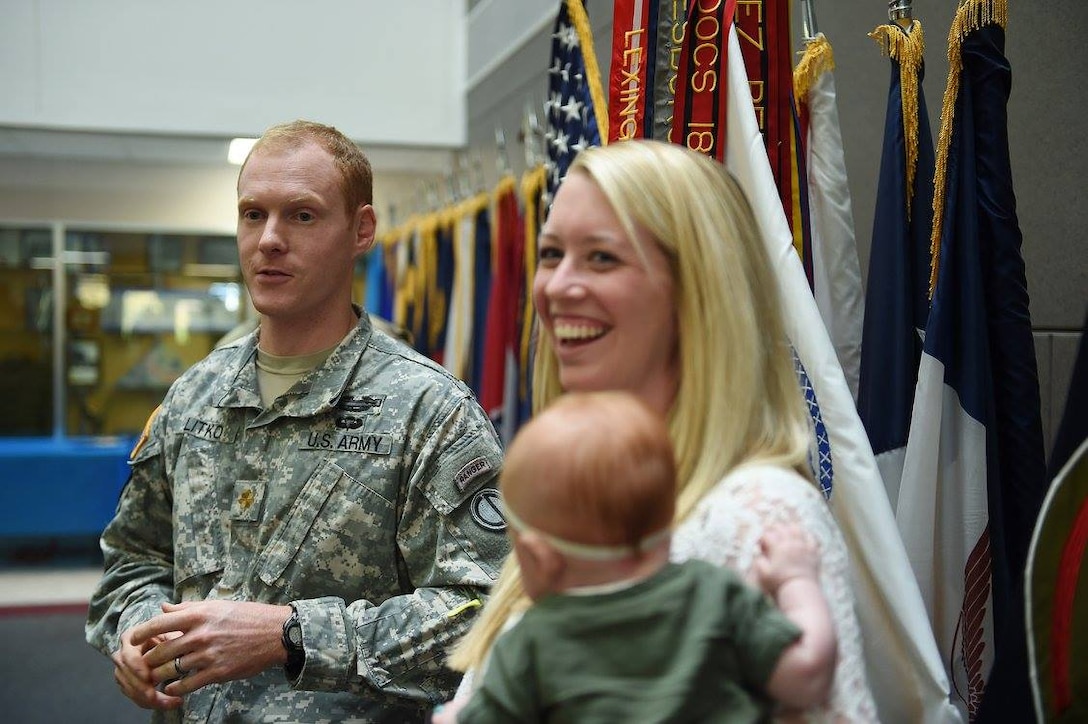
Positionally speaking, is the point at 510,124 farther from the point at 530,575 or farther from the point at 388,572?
the point at 530,575

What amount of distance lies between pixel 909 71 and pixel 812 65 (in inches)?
8.0

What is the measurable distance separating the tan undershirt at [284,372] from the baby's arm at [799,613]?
113cm

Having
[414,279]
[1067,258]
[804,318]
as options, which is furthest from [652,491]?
[414,279]

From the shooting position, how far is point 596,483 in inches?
32.1

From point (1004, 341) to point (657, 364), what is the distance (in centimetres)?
89

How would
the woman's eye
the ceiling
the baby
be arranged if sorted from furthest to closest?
the ceiling < the woman's eye < the baby

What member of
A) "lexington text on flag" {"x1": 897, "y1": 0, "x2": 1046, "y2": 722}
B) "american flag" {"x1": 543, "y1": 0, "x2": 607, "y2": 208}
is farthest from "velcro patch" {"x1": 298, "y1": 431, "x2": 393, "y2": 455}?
"american flag" {"x1": 543, "y1": 0, "x2": 607, "y2": 208}

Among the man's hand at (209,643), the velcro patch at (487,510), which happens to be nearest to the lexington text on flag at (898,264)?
the velcro patch at (487,510)

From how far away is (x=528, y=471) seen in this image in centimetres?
84

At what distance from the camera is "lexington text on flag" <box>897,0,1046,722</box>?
168 cm

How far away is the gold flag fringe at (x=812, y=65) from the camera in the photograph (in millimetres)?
2023

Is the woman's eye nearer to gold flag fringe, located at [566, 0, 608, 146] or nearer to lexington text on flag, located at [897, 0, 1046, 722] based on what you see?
lexington text on flag, located at [897, 0, 1046, 722]

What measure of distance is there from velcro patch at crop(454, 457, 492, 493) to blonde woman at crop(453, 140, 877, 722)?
595 mm

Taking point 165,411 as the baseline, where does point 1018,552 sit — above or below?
below
